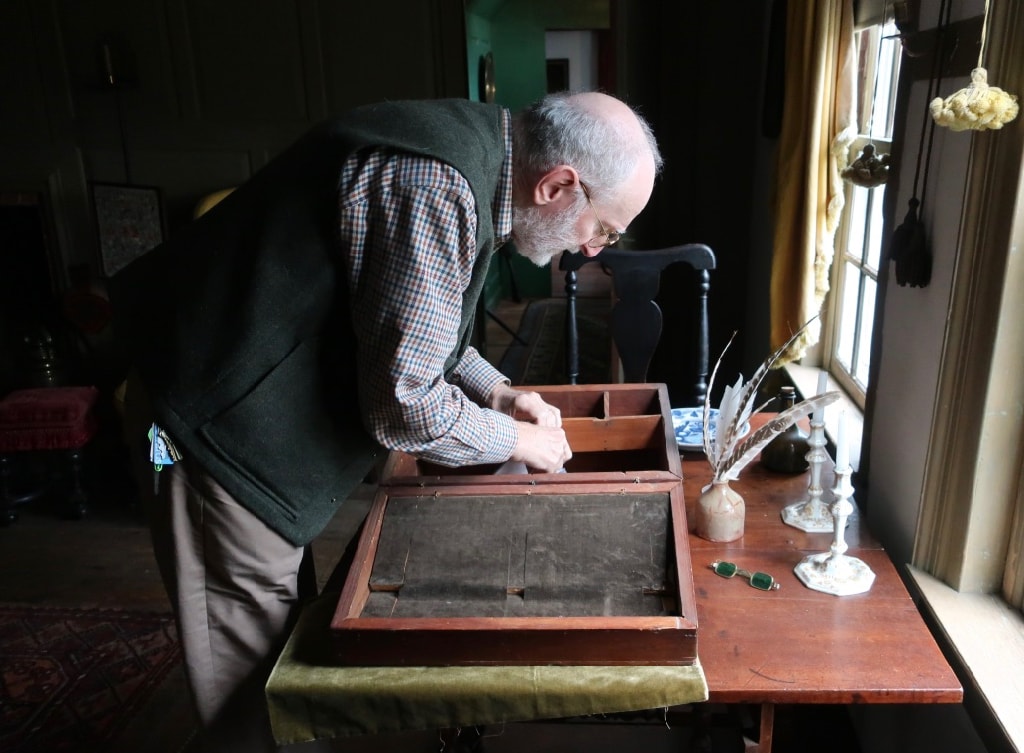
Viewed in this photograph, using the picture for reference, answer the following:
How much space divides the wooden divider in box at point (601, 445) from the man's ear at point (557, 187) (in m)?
0.44

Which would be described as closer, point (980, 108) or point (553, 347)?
point (980, 108)

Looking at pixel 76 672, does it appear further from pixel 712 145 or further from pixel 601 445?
pixel 712 145

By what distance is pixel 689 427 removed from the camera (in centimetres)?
199

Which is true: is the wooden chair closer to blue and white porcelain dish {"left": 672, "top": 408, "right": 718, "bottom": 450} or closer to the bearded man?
blue and white porcelain dish {"left": 672, "top": 408, "right": 718, "bottom": 450}

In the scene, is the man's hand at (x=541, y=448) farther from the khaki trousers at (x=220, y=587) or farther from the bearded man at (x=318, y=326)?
the khaki trousers at (x=220, y=587)

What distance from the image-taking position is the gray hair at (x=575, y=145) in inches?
49.9

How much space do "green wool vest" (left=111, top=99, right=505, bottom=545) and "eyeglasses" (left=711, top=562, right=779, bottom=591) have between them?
566 millimetres

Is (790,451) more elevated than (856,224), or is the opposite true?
(856,224)

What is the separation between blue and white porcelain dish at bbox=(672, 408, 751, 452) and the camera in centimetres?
186

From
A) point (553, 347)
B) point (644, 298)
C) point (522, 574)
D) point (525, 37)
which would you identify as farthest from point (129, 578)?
point (525, 37)

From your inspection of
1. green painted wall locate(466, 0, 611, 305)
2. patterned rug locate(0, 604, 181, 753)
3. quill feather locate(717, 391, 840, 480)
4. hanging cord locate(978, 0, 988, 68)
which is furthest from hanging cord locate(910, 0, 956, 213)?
green painted wall locate(466, 0, 611, 305)

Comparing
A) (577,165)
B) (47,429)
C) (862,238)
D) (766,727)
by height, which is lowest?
(47,429)

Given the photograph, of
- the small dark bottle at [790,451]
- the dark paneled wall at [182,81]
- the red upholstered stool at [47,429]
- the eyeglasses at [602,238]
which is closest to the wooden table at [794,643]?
the small dark bottle at [790,451]

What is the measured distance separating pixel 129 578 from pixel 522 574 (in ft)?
7.60
